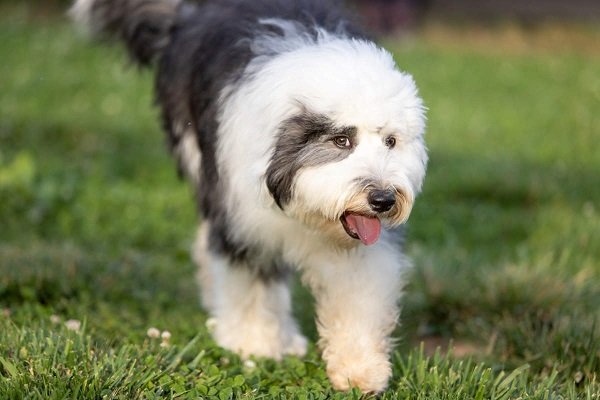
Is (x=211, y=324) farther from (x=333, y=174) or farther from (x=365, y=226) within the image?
(x=333, y=174)

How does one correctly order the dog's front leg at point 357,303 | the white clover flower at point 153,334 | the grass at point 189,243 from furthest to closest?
the white clover flower at point 153,334
the dog's front leg at point 357,303
the grass at point 189,243

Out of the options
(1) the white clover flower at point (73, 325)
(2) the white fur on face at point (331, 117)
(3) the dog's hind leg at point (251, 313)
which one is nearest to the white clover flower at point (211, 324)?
(3) the dog's hind leg at point (251, 313)

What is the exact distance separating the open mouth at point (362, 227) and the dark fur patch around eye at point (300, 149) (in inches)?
8.3

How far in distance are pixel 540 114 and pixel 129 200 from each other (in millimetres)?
4400

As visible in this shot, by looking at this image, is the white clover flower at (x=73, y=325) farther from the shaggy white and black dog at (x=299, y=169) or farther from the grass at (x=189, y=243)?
the shaggy white and black dog at (x=299, y=169)

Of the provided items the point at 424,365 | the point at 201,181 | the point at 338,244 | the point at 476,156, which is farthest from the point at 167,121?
the point at 476,156

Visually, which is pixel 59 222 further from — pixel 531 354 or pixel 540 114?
pixel 540 114

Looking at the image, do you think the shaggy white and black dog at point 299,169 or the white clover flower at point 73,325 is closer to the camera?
the shaggy white and black dog at point 299,169

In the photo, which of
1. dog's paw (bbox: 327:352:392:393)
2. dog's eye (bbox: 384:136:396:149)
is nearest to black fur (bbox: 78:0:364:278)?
dog's eye (bbox: 384:136:396:149)

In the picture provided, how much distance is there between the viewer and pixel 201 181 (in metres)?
4.21

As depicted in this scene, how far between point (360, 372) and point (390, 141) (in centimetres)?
84

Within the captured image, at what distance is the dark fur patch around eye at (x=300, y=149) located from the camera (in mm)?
3125

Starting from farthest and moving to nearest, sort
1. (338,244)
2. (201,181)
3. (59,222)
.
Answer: (59,222) → (201,181) → (338,244)

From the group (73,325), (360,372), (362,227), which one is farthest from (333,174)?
(73,325)
